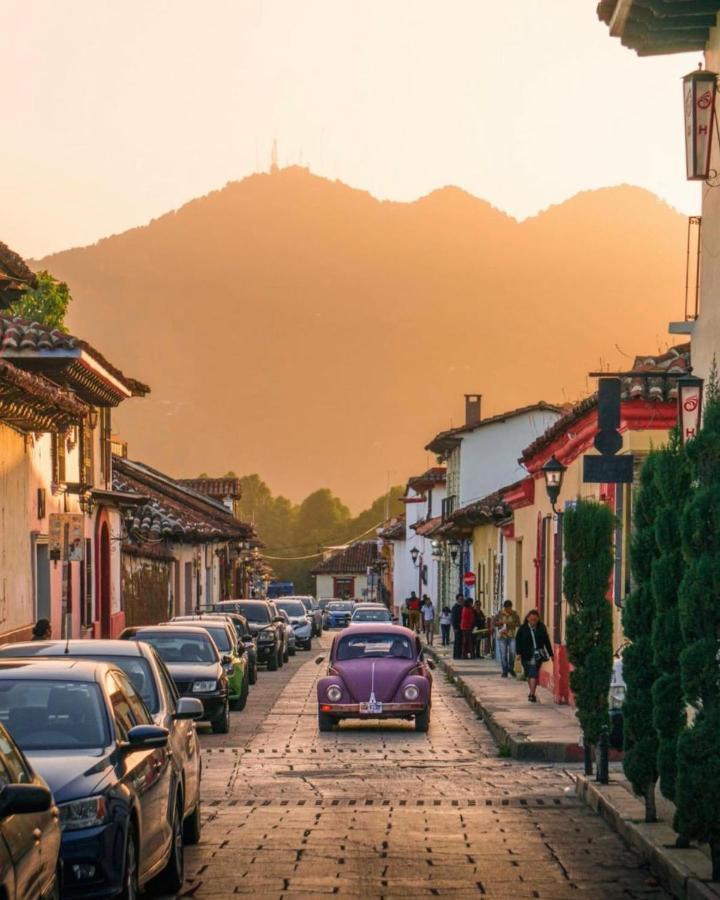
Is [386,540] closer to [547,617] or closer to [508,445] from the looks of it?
[508,445]

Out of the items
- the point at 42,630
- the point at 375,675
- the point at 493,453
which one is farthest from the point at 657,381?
the point at 493,453

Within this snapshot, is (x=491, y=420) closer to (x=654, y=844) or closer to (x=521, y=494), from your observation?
(x=521, y=494)

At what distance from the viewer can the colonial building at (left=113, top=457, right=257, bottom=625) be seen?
46.4 meters

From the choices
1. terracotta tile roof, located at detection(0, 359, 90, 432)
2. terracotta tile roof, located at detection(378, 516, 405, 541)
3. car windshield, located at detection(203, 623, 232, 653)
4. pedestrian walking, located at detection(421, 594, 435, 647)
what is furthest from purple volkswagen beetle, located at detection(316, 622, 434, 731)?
terracotta tile roof, located at detection(378, 516, 405, 541)

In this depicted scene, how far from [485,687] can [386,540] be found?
83.0 meters

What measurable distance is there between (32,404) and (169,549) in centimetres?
3100

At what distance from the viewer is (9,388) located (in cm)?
2345

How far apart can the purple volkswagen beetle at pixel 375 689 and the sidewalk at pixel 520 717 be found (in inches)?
46.5

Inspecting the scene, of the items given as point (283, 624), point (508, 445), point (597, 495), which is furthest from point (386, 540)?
point (597, 495)

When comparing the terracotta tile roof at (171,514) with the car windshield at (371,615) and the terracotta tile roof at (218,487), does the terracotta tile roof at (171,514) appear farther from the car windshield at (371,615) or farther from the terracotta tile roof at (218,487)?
the terracotta tile roof at (218,487)

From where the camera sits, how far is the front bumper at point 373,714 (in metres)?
25.5

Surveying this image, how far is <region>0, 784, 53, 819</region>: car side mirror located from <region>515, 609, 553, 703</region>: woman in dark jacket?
22584 mm

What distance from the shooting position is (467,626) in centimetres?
4650

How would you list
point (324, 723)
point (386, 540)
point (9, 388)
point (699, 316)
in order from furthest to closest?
point (386, 540) → point (324, 723) → point (9, 388) → point (699, 316)
